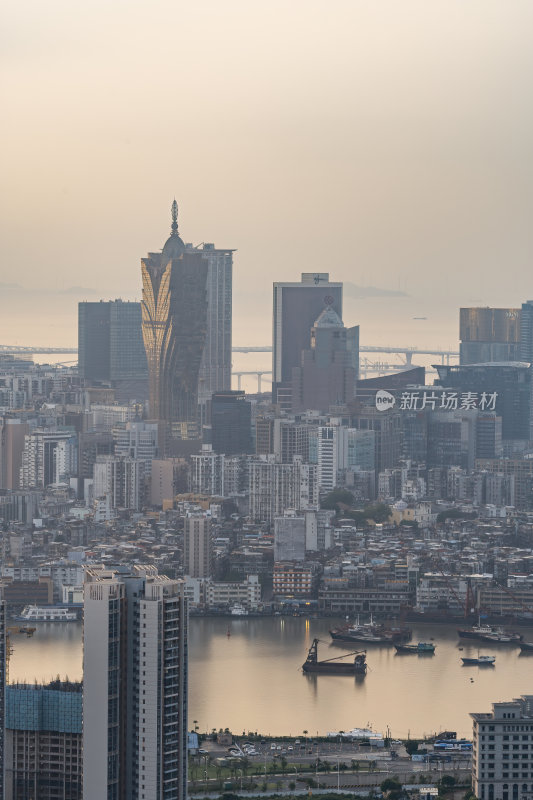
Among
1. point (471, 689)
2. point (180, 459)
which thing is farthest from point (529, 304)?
point (471, 689)

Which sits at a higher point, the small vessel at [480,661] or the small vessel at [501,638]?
the small vessel at [501,638]

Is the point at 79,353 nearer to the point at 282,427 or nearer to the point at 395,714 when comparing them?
the point at 282,427

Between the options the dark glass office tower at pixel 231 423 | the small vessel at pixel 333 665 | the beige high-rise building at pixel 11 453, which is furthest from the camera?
the dark glass office tower at pixel 231 423

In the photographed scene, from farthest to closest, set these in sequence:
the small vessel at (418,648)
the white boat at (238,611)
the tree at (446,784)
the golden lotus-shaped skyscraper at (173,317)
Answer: the golden lotus-shaped skyscraper at (173,317) → the white boat at (238,611) → the small vessel at (418,648) → the tree at (446,784)

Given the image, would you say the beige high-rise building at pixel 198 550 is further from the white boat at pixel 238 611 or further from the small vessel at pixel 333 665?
the small vessel at pixel 333 665

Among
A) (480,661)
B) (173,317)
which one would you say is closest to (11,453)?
(173,317)

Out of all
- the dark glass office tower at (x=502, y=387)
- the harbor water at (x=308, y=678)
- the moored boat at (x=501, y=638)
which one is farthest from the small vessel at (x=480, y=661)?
the dark glass office tower at (x=502, y=387)

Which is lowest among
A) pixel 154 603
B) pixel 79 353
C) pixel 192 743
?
pixel 192 743
